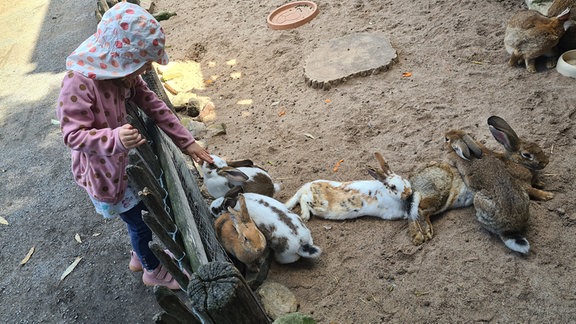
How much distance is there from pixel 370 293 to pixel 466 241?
81 cm

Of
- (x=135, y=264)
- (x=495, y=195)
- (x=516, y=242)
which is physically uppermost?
(x=495, y=195)

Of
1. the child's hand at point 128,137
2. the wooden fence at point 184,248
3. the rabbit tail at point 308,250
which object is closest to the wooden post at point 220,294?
the wooden fence at point 184,248

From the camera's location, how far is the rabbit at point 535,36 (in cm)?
472

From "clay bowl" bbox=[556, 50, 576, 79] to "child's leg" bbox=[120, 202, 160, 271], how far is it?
13.7 ft

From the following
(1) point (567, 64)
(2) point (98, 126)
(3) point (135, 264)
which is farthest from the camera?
(1) point (567, 64)

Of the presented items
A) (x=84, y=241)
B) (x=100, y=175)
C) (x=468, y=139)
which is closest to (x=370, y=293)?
(x=468, y=139)

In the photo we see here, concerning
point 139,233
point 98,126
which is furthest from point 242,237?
point 98,126

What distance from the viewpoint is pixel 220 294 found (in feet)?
6.06

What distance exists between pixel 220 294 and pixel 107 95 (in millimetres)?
1534

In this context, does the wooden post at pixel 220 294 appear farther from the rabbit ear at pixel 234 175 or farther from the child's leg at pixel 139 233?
the rabbit ear at pixel 234 175

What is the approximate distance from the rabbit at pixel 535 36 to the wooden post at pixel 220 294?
421cm

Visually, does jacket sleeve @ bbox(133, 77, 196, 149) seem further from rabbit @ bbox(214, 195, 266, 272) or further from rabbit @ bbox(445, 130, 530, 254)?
rabbit @ bbox(445, 130, 530, 254)

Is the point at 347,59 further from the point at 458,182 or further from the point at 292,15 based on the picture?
the point at 458,182

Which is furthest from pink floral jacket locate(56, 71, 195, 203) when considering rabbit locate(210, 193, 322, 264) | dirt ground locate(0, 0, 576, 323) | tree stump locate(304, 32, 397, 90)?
tree stump locate(304, 32, 397, 90)
